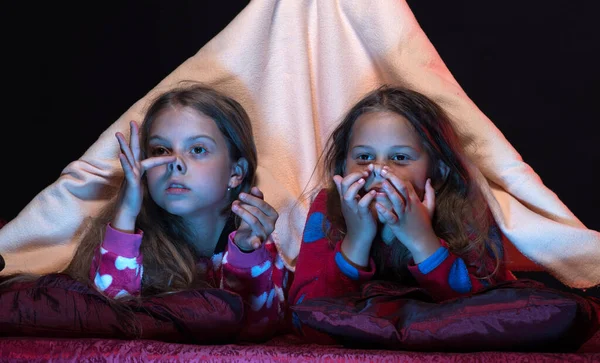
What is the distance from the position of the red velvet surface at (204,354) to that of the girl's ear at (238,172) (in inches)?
21.2

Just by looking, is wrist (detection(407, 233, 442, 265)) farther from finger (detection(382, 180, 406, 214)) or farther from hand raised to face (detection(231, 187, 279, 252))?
hand raised to face (detection(231, 187, 279, 252))

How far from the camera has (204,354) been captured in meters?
1.19

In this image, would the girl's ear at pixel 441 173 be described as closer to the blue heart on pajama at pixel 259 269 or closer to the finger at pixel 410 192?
the finger at pixel 410 192

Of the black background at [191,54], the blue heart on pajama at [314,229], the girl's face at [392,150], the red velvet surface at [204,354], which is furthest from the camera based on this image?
the black background at [191,54]

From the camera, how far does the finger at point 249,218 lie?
4.96 ft

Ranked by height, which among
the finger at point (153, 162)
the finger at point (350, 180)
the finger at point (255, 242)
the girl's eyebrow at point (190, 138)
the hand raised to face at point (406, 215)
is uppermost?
the girl's eyebrow at point (190, 138)

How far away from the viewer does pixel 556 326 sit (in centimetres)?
121

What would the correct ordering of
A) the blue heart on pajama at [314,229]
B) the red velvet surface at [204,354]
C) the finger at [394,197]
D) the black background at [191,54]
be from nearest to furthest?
the red velvet surface at [204,354] → the finger at [394,197] → the blue heart on pajama at [314,229] → the black background at [191,54]

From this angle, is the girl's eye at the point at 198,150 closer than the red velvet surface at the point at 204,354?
No

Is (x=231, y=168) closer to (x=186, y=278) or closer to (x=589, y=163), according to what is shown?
(x=186, y=278)

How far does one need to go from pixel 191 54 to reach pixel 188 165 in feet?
3.03

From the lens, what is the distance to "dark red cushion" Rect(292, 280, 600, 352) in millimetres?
1214

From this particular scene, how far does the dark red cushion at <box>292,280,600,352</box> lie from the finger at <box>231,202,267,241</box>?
0.26 m

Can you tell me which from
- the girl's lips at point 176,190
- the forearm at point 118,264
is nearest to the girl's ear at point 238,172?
the girl's lips at point 176,190
